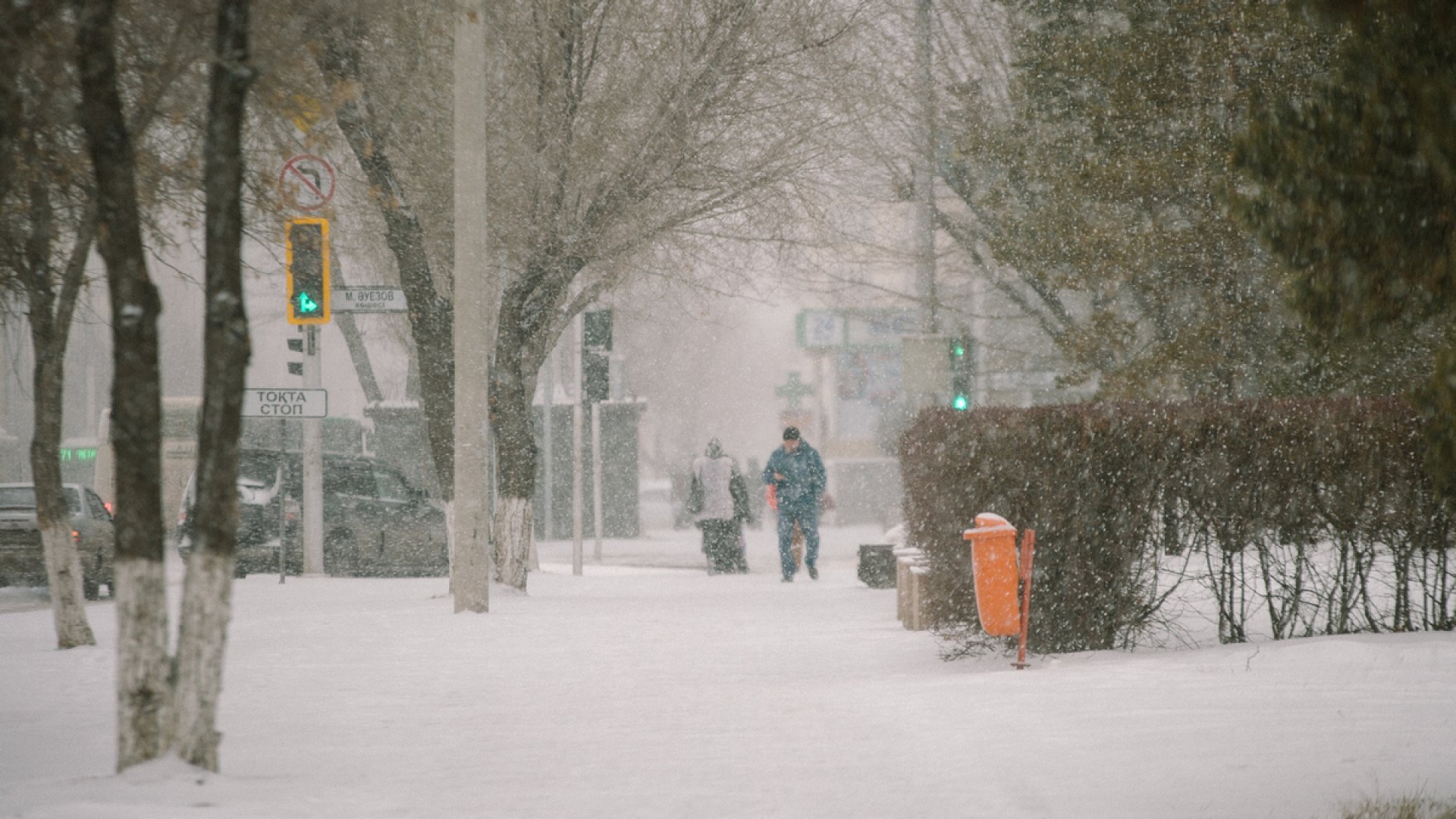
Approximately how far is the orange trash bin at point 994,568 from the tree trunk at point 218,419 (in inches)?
174

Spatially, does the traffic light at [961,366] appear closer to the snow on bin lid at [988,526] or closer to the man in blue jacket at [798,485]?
the man in blue jacket at [798,485]

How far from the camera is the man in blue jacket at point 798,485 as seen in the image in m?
18.7

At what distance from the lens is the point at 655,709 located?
820 centimetres

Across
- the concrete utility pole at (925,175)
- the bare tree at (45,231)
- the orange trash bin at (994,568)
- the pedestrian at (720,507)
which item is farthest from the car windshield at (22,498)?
the orange trash bin at (994,568)

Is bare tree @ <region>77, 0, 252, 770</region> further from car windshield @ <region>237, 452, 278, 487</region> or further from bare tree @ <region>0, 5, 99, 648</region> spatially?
car windshield @ <region>237, 452, 278, 487</region>

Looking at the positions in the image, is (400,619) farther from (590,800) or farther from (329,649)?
(590,800)

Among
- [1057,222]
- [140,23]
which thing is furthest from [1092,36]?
[140,23]

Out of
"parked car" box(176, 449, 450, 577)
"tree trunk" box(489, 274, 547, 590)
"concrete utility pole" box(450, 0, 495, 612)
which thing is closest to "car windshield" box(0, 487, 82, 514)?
"parked car" box(176, 449, 450, 577)

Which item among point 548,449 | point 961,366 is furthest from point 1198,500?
point 548,449

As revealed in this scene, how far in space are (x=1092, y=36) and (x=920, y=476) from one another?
31.3ft

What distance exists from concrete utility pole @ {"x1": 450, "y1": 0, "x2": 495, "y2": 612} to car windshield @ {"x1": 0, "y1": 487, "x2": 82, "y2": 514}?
7.40 m

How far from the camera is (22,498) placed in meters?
18.5

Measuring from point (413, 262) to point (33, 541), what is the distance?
6.61 m

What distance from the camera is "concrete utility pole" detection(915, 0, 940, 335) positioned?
805 inches
